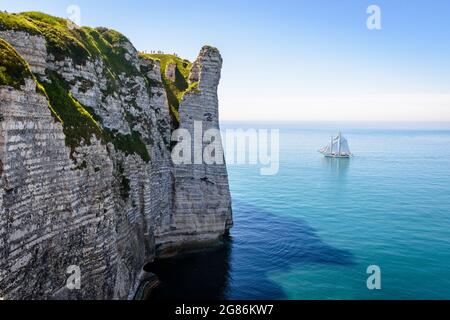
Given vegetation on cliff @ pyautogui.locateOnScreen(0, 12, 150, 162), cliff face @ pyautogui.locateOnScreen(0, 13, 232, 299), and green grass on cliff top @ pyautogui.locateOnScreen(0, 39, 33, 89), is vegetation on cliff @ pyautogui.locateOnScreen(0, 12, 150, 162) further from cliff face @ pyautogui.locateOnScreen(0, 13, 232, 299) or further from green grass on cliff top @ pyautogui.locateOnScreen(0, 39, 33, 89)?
cliff face @ pyautogui.locateOnScreen(0, 13, 232, 299)

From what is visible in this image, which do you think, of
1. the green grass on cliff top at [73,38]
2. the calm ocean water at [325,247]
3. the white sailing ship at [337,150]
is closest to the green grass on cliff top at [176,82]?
the green grass on cliff top at [73,38]

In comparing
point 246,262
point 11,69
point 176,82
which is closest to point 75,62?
point 11,69

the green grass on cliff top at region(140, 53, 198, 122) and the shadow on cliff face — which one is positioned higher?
the green grass on cliff top at region(140, 53, 198, 122)

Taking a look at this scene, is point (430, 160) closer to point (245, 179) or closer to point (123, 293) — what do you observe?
point (245, 179)

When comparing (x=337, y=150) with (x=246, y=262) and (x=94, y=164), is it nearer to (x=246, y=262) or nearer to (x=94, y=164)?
(x=246, y=262)

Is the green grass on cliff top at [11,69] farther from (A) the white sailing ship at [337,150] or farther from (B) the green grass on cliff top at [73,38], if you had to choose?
(A) the white sailing ship at [337,150]

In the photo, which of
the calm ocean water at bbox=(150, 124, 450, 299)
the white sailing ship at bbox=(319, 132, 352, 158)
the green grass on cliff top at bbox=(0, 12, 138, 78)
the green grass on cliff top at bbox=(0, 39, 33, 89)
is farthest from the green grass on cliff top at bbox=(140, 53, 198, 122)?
the white sailing ship at bbox=(319, 132, 352, 158)
